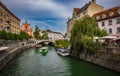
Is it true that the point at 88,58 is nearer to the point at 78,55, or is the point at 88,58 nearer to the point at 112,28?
the point at 78,55

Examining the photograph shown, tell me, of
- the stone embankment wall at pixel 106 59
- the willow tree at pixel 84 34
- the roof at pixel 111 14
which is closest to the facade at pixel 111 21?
the roof at pixel 111 14

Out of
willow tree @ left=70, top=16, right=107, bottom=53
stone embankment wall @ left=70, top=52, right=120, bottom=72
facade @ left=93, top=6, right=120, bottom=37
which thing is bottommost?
stone embankment wall @ left=70, top=52, right=120, bottom=72

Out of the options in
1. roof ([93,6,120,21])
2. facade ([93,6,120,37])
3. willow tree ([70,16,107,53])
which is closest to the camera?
willow tree ([70,16,107,53])

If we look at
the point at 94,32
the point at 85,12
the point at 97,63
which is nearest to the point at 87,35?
the point at 94,32

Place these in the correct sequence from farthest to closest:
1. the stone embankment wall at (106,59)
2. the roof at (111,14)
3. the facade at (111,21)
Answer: the roof at (111,14) < the facade at (111,21) < the stone embankment wall at (106,59)

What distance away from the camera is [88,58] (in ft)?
94.6

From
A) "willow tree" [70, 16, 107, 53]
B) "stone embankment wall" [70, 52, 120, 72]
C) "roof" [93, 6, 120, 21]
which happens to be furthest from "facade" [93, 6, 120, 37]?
"stone embankment wall" [70, 52, 120, 72]

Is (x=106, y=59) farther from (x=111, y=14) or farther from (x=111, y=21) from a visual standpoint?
(x=111, y=14)

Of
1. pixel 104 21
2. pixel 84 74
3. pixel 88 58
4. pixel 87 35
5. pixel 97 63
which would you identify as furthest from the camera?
pixel 104 21

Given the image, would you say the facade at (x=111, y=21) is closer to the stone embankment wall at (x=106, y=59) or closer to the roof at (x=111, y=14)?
the roof at (x=111, y=14)

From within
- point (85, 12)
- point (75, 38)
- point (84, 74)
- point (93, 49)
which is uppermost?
point (85, 12)

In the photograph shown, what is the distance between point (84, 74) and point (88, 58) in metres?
7.95

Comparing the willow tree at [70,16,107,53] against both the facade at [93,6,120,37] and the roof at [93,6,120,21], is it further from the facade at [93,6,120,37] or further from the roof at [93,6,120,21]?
the roof at [93,6,120,21]

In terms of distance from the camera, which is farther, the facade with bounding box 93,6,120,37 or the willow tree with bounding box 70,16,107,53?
the facade with bounding box 93,6,120,37
